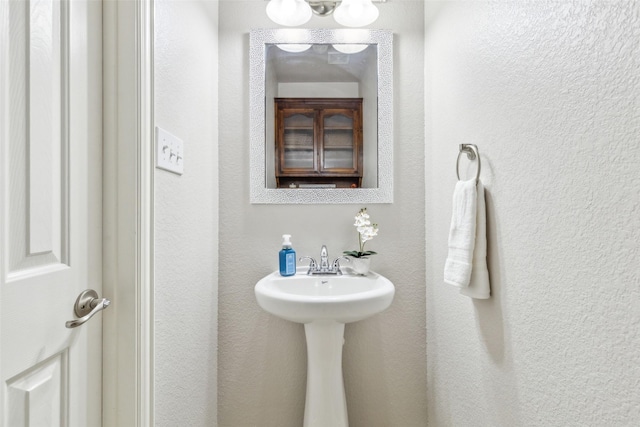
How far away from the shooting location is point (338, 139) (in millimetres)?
1442

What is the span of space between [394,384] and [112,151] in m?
1.40

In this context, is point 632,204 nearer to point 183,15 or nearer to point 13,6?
point 13,6

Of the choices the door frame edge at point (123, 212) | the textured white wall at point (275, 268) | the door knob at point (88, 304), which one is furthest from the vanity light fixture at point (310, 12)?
the door knob at point (88, 304)

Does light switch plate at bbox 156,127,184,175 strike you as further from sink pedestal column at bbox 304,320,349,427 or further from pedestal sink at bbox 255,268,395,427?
sink pedestal column at bbox 304,320,349,427

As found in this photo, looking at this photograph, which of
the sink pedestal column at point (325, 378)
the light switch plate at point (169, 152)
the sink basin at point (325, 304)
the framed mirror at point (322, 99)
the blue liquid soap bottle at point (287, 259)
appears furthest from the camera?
the framed mirror at point (322, 99)

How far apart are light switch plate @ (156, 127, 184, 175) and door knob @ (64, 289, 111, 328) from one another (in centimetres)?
36

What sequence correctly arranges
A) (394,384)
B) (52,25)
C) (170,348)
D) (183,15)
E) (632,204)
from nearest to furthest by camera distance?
1. (632,204)
2. (52,25)
3. (170,348)
4. (183,15)
5. (394,384)

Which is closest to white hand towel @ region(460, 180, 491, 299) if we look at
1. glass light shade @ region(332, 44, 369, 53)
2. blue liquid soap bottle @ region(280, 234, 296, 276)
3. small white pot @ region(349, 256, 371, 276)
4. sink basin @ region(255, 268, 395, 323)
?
sink basin @ region(255, 268, 395, 323)

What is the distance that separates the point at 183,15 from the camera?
1062 millimetres

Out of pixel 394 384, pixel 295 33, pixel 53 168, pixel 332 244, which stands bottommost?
pixel 394 384

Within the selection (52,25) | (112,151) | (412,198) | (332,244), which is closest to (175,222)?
(112,151)

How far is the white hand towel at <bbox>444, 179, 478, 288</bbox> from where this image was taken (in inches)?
35.9

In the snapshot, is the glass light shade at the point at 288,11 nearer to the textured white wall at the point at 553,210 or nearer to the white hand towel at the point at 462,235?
the textured white wall at the point at 553,210

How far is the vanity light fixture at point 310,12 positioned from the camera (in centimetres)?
134
